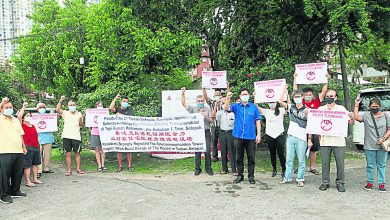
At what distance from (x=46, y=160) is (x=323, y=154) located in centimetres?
650

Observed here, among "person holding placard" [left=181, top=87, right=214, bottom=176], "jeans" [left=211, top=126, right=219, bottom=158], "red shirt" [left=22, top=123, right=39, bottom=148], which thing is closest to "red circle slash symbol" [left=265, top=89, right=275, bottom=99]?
"person holding placard" [left=181, top=87, right=214, bottom=176]

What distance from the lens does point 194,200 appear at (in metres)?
6.37

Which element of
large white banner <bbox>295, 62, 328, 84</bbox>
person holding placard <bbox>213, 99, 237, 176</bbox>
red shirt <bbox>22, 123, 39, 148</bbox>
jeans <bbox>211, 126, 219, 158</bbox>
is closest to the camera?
red shirt <bbox>22, 123, 39, 148</bbox>

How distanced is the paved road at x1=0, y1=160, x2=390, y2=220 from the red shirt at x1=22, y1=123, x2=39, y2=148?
91 cm

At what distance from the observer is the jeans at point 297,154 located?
713cm

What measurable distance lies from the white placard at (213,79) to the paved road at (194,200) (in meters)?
2.28

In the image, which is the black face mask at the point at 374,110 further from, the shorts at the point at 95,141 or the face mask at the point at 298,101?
the shorts at the point at 95,141

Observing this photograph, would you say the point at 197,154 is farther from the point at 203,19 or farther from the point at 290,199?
the point at 203,19

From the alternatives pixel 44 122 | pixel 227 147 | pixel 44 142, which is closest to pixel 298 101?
pixel 227 147

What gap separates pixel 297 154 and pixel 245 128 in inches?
44.3

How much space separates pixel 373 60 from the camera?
2161cm

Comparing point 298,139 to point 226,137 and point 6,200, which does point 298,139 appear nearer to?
point 226,137

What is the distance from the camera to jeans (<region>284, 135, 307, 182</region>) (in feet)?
23.4

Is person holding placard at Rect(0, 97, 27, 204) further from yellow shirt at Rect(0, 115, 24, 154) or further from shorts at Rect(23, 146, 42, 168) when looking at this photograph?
shorts at Rect(23, 146, 42, 168)
